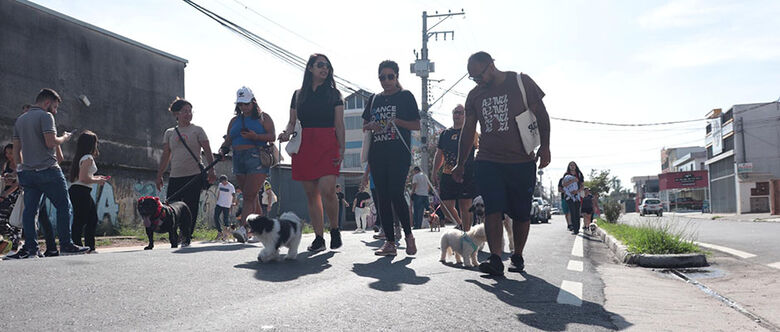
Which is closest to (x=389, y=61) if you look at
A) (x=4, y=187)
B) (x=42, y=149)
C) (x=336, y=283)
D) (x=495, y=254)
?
(x=495, y=254)

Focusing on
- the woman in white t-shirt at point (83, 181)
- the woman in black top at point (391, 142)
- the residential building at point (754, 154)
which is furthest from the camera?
the residential building at point (754, 154)

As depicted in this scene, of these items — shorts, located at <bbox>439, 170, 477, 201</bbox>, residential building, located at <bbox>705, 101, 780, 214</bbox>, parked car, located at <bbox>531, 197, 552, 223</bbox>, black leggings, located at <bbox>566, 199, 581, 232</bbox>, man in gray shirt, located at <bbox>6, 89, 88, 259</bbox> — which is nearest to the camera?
man in gray shirt, located at <bbox>6, 89, 88, 259</bbox>

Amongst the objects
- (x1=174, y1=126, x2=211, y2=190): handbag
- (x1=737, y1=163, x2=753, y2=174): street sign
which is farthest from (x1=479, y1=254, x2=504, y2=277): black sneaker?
(x1=737, y1=163, x2=753, y2=174): street sign

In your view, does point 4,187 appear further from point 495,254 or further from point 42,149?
point 495,254

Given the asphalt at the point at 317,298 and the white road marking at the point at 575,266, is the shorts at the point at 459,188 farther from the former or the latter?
the asphalt at the point at 317,298

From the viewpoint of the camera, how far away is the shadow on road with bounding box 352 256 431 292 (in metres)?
3.71

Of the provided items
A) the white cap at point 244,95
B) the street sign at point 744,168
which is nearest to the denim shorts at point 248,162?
the white cap at point 244,95

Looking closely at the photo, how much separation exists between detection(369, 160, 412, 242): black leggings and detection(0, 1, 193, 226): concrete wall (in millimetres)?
12609

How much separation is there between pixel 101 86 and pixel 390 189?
15.8m

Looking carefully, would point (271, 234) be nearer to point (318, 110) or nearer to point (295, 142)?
point (295, 142)

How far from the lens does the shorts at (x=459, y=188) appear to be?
24.3 ft

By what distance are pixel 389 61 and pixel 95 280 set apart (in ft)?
10.9

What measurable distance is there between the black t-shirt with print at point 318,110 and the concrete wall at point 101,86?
12059 millimetres

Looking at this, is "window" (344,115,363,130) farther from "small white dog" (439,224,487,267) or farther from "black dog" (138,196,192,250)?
"small white dog" (439,224,487,267)
